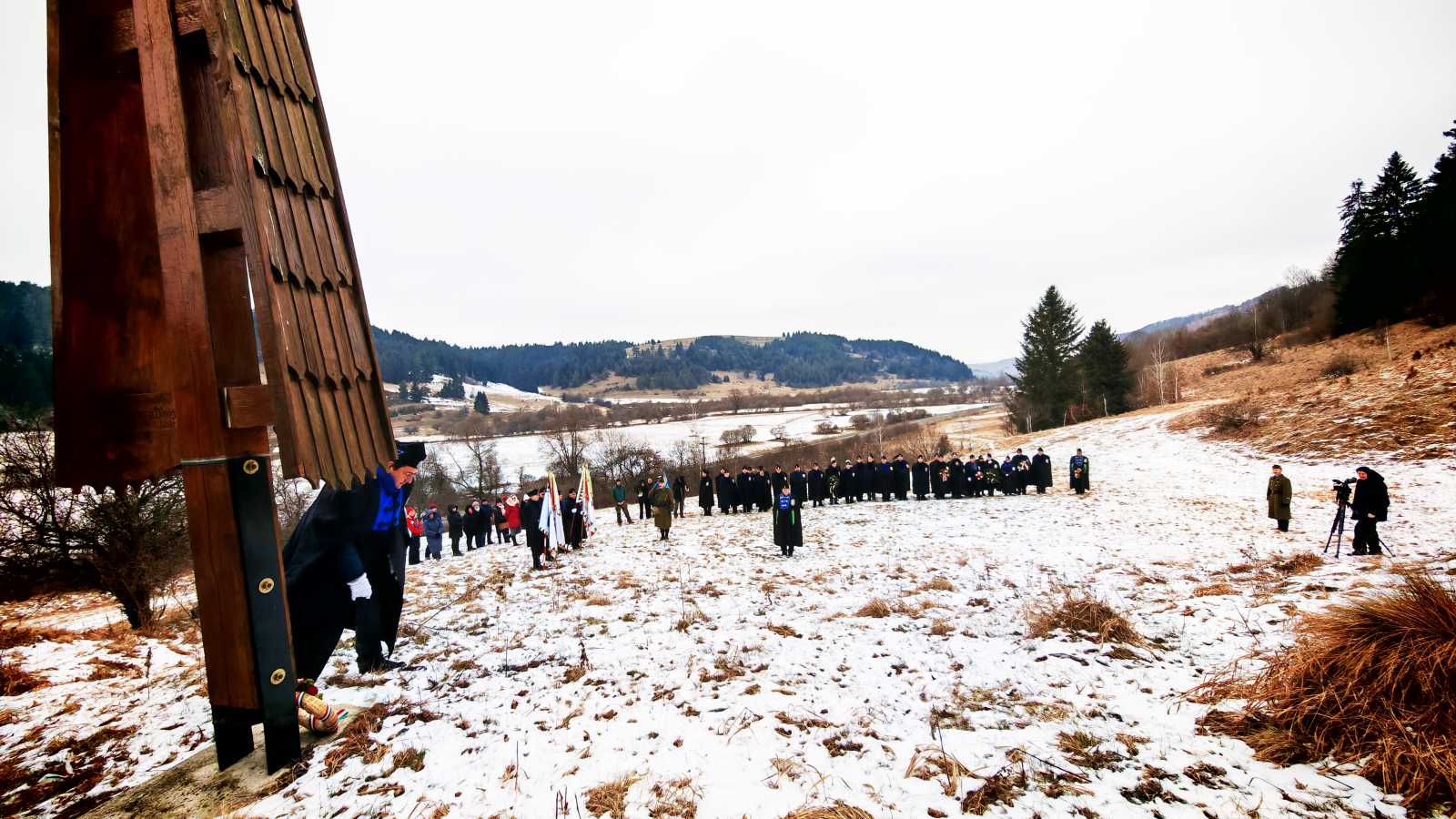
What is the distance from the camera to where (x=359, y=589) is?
4281mm

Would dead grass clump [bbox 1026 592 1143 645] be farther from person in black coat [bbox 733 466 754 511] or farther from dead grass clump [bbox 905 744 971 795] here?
person in black coat [bbox 733 466 754 511]

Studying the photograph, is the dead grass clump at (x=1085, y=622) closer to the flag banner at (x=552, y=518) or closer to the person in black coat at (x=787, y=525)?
the person in black coat at (x=787, y=525)

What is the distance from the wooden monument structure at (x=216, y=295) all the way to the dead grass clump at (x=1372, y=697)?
5943 mm

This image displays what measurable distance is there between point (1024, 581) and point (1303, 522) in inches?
430


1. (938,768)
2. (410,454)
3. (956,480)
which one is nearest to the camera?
(938,768)

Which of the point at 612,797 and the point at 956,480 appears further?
the point at 956,480

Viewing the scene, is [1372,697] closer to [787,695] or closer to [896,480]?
[787,695]

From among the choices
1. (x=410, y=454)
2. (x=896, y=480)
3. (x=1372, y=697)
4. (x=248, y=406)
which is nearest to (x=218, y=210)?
(x=248, y=406)

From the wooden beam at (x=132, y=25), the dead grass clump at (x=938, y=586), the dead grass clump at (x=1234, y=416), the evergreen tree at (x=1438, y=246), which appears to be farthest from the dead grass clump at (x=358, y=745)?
the evergreen tree at (x=1438, y=246)

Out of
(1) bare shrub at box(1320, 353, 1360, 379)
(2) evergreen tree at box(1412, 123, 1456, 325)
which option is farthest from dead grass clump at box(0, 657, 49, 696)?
(2) evergreen tree at box(1412, 123, 1456, 325)

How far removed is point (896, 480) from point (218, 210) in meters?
22.1

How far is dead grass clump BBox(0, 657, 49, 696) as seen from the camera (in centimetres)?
479

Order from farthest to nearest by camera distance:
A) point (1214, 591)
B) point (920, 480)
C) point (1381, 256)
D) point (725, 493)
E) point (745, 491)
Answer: point (1381, 256) < point (725, 493) < point (745, 491) < point (920, 480) < point (1214, 591)

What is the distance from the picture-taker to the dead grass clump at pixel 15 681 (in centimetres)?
479
